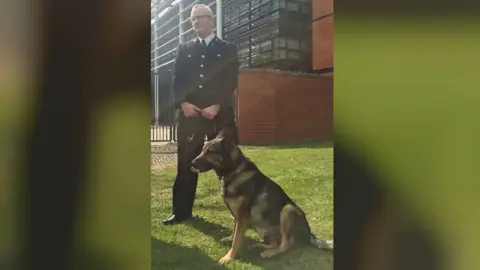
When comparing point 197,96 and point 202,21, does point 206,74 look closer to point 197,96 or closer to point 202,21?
point 197,96

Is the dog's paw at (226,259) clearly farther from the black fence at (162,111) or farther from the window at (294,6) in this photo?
the window at (294,6)

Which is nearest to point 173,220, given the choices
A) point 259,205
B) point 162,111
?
point 259,205

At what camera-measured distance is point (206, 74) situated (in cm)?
206

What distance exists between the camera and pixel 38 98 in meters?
1.94

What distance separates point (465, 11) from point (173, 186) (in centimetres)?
174

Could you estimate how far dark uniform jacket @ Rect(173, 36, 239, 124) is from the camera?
206cm

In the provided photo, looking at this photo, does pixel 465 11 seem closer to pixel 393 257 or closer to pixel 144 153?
pixel 393 257

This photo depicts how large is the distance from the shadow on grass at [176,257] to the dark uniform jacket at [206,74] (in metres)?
0.68

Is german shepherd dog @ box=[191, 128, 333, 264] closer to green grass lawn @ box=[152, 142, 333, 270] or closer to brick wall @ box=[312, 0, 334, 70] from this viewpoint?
green grass lawn @ box=[152, 142, 333, 270]

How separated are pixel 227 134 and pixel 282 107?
1.07 ft

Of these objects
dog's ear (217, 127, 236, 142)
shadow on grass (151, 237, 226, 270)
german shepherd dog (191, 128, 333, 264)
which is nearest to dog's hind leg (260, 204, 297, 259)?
german shepherd dog (191, 128, 333, 264)

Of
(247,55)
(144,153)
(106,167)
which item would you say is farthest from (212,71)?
(106,167)

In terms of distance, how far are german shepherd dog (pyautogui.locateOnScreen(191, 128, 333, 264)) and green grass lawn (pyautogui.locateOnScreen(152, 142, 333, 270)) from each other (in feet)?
0.11

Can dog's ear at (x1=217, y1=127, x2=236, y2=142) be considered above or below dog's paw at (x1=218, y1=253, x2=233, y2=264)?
above
